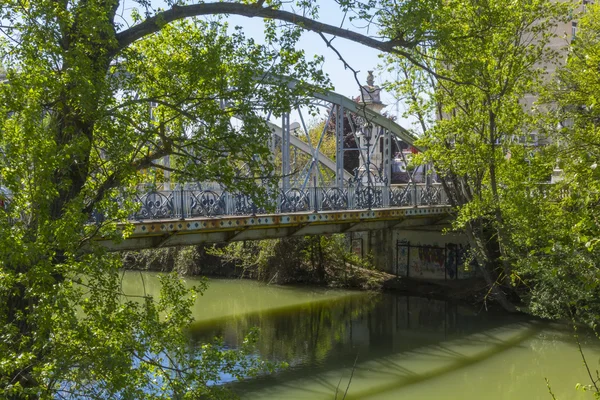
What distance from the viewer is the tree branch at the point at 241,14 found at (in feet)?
25.1

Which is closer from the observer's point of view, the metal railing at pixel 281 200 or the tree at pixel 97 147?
the tree at pixel 97 147

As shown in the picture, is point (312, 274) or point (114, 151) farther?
point (312, 274)

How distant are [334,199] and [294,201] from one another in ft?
5.70

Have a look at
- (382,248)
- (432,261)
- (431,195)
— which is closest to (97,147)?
(431,195)

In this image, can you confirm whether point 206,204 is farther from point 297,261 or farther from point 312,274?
point 312,274

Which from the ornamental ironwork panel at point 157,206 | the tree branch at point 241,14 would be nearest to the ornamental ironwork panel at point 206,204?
the ornamental ironwork panel at point 157,206

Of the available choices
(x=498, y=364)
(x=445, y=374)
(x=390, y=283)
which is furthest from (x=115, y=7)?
(x=390, y=283)

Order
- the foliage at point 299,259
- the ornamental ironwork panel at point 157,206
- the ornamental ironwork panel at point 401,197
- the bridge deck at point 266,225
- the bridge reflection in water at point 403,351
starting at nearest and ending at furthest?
the bridge reflection in water at point 403,351 < the ornamental ironwork panel at point 157,206 < the bridge deck at point 266,225 < the ornamental ironwork panel at point 401,197 < the foliage at point 299,259

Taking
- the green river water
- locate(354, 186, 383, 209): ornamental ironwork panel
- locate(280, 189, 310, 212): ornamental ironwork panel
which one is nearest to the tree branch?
the green river water

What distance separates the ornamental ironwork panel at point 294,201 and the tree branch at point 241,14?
10523 mm

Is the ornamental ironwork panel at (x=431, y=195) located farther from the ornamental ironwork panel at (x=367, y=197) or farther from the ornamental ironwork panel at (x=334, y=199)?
the ornamental ironwork panel at (x=334, y=199)

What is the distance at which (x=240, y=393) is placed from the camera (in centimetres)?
1402

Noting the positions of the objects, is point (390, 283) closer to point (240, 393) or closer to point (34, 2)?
point (240, 393)

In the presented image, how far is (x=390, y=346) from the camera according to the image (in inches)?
742
